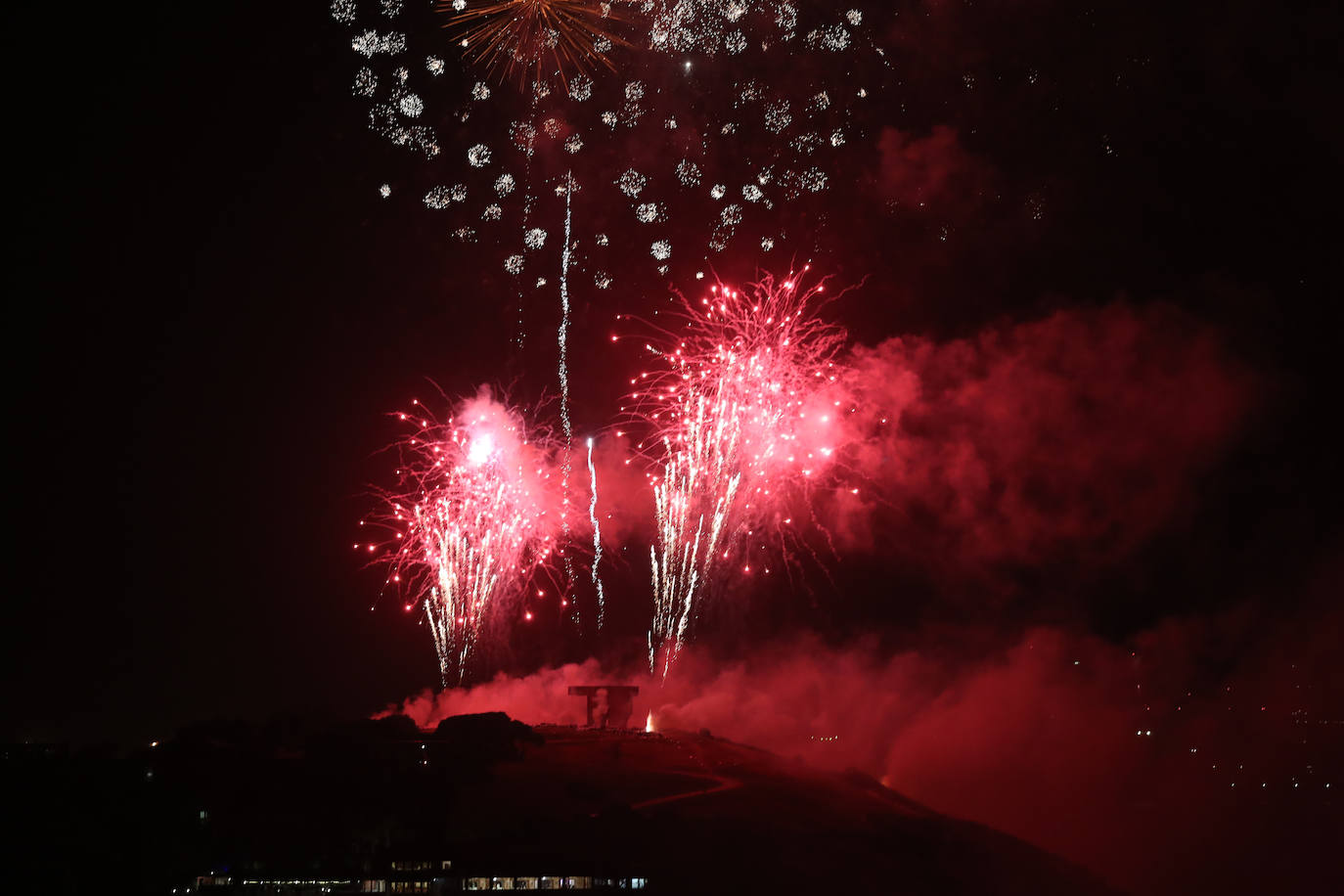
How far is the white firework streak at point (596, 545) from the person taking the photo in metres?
25.4

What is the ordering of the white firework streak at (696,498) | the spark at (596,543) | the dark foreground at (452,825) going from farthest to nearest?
1. the spark at (596,543)
2. the white firework streak at (696,498)
3. the dark foreground at (452,825)

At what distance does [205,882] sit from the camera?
9312mm

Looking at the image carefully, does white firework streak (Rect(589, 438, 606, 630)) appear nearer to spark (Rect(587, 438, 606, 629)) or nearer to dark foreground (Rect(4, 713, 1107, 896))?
spark (Rect(587, 438, 606, 629))

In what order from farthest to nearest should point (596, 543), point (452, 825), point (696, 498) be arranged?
point (596, 543) → point (696, 498) → point (452, 825)

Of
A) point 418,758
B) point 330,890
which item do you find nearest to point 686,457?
point 418,758

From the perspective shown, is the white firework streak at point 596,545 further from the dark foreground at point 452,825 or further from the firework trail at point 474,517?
the dark foreground at point 452,825

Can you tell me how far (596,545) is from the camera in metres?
28.3

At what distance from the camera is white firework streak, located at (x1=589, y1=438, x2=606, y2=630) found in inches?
1001

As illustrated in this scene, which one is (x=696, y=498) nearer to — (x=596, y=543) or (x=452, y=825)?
(x=596, y=543)

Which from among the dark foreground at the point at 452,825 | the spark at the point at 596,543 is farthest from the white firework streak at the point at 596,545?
the dark foreground at the point at 452,825

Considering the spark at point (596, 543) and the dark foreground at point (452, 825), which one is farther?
the spark at point (596, 543)

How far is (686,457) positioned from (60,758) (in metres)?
12.1

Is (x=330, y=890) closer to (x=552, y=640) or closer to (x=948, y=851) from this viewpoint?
(x=948, y=851)

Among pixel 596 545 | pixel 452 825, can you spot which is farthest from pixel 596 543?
→ pixel 452 825
